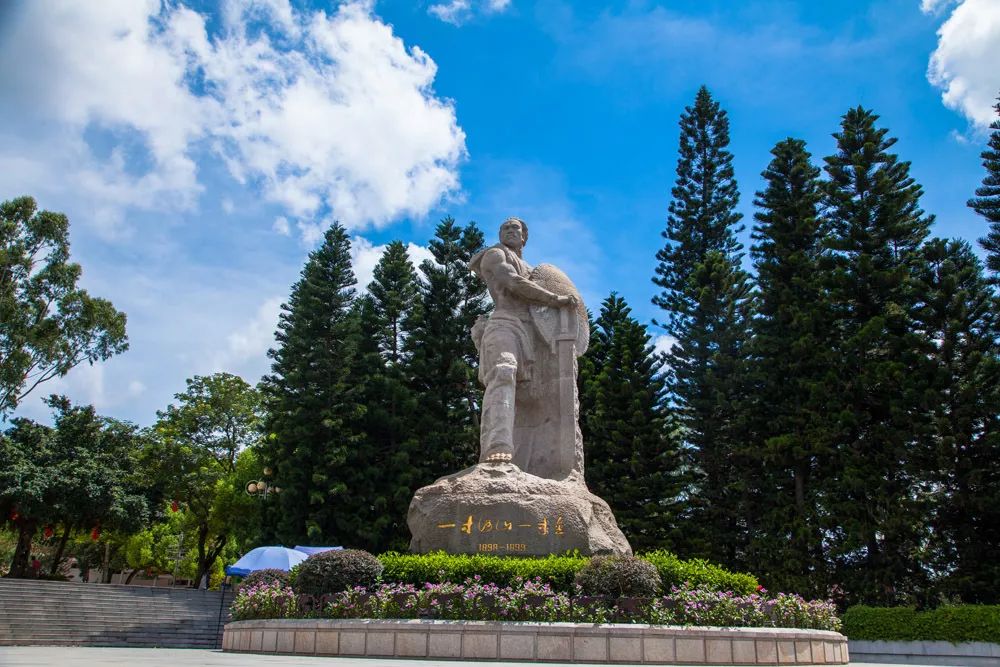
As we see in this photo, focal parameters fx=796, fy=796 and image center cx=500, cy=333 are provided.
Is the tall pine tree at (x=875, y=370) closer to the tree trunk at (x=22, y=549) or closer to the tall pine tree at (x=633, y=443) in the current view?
the tall pine tree at (x=633, y=443)

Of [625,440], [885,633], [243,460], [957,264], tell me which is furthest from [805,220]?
[243,460]

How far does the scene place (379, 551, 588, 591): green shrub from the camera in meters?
7.54

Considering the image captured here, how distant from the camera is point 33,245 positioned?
73.4ft

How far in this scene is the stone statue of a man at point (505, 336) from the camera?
943 cm

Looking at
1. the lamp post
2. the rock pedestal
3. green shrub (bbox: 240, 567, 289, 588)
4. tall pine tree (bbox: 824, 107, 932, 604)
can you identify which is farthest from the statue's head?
the lamp post

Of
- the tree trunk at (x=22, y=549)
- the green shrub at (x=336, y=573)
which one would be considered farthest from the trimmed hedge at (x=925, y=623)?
the tree trunk at (x=22, y=549)

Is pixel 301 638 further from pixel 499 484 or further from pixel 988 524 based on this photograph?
pixel 988 524

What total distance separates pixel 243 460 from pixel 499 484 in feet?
63.9

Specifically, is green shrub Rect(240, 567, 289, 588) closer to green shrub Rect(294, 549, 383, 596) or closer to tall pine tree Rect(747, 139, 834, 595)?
green shrub Rect(294, 549, 383, 596)

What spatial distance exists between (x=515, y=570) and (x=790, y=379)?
44.0 ft

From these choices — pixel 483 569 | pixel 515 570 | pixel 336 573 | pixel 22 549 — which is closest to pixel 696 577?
pixel 515 570

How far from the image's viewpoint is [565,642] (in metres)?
6.56

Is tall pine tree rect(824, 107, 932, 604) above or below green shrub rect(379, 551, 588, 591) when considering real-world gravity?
above

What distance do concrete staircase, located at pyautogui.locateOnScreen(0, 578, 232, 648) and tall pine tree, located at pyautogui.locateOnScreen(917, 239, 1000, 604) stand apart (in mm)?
14913
